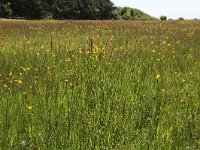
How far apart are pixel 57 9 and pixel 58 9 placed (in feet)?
0.67

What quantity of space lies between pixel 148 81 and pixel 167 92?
55cm

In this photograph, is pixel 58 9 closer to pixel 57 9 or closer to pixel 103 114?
pixel 57 9

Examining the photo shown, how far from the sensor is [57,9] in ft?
202

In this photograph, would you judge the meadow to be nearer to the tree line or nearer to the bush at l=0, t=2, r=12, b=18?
the bush at l=0, t=2, r=12, b=18

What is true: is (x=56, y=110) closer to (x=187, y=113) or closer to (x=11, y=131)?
(x=11, y=131)

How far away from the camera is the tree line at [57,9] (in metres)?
53.5

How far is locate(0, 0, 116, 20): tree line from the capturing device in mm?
53531

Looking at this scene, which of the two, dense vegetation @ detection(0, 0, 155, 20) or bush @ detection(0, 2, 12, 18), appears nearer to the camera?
bush @ detection(0, 2, 12, 18)

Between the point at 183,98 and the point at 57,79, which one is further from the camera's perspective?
the point at 57,79

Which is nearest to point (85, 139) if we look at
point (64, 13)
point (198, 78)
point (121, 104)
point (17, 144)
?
point (17, 144)

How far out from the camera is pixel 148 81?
5.47 m

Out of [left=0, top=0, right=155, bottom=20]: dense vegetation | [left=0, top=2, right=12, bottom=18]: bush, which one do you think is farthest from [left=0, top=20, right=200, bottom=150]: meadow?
[left=0, top=0, right=155, bottom=20]: dense vegetation

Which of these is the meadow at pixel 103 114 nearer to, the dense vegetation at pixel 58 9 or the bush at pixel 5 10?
the bush at pixel 5 10

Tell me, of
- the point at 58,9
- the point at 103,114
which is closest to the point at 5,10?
the point at 58,9
